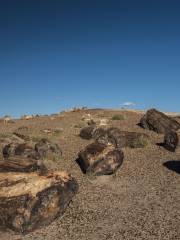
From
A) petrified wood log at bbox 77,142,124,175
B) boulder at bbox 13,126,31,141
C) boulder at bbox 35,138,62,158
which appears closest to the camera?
petrified wood log at bbox 77,142,124,175

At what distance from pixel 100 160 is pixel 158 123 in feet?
45.7

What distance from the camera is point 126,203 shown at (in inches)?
877

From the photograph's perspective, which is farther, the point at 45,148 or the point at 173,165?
the point at 45,148

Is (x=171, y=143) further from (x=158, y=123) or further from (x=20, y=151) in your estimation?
(x=20, y=151)

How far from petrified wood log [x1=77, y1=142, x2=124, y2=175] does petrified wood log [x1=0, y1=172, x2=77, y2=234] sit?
17.8 feet

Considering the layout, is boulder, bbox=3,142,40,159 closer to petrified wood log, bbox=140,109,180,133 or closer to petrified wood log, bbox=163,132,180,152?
petrified wood log, bbox=163,132,180,152

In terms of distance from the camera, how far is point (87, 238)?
59.9 feet

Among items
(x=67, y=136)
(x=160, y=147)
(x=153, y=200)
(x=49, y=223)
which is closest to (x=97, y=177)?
(x=153, y=200)

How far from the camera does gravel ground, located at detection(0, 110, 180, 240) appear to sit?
18.8 metres

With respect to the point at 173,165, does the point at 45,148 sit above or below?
above

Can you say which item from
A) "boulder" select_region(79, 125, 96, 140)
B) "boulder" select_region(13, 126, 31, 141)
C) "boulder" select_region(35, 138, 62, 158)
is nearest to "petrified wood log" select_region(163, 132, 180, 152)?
"boulder" select_region(79, 125, 96, 140)

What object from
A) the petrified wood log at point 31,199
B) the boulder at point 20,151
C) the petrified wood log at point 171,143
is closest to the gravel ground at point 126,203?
the petrified wood log at point 31,199

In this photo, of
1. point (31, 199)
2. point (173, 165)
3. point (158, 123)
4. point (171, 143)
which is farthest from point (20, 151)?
point (158, 123)

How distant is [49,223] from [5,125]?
27.8 meters
